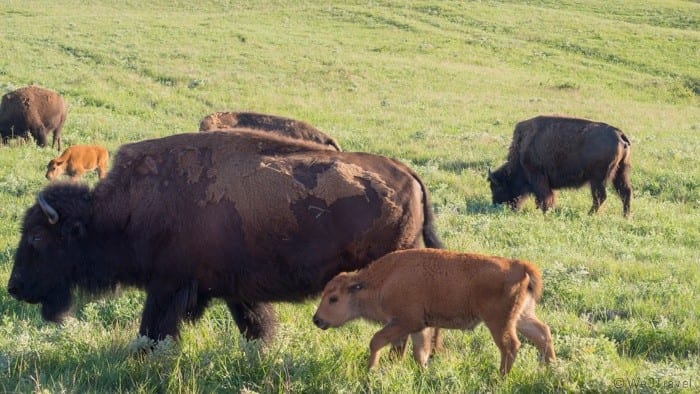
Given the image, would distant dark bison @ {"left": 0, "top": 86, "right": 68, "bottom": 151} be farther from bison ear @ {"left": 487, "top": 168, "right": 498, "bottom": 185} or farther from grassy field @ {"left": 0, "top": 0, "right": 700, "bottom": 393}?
bison ear @ {"left": 487, "top": 168, "right": 498, "bottom": 185}

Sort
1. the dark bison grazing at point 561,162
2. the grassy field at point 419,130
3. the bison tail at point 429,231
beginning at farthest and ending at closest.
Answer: the dark bison grazing at point 561,162, the bison tail at point 429,231, the grassy field at point 419,130

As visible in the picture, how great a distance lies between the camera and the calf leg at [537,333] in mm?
5496

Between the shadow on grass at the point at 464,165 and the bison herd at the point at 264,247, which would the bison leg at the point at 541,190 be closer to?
the shadow on grass at the point at 464,165

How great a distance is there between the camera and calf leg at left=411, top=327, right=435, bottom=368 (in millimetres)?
5516

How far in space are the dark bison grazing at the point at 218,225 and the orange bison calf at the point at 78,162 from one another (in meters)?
7.03

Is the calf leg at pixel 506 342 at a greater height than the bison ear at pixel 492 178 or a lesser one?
greater

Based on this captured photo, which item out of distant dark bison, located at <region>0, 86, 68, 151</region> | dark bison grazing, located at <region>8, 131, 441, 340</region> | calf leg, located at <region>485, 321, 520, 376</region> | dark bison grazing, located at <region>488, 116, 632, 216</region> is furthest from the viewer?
distant dark bison, located at <region>0, 86, 68, 151</region>

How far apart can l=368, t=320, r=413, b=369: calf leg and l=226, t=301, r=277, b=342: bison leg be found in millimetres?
1180

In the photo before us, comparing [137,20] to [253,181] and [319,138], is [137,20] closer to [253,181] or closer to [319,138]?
[319,138]

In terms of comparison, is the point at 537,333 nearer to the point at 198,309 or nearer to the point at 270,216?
the point at 270,216

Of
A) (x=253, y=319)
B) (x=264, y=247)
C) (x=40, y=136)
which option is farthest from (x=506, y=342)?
(x=40, y=136)

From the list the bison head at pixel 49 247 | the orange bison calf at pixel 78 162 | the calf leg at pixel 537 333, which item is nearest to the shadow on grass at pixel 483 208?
the orange bison calf at pixel 78 162

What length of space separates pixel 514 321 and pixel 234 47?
113ft

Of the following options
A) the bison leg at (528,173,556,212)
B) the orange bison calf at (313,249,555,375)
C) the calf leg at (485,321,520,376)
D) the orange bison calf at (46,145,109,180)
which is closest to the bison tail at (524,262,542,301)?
the orange bison calf at (313,249,555,375)
